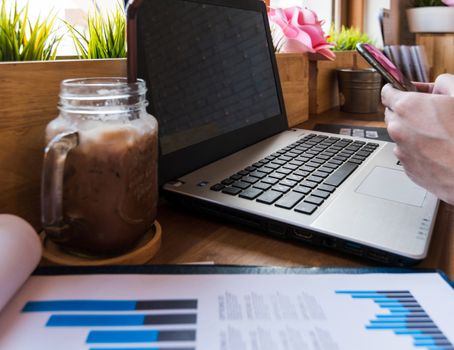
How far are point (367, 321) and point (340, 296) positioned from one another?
35 millimetres

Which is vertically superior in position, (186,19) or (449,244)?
(186,19)

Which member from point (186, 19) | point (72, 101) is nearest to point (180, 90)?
point (186, 19)

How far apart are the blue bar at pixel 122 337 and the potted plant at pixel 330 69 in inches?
39.9

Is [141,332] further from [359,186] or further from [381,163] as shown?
[381,163]

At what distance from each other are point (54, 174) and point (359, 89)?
1.13 metres

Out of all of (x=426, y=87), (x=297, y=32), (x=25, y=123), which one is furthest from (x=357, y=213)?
(x=297, y=32)

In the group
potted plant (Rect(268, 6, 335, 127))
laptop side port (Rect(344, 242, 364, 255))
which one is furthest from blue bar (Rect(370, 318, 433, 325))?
potted plant (Rect(268, 6, 335, 127))

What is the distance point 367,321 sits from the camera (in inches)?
12.7

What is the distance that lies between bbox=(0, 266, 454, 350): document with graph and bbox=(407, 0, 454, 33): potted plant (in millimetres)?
2059

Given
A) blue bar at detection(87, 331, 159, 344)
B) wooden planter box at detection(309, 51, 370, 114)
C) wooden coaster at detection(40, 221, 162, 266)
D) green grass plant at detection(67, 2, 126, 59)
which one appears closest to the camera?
blue bar at detection(87, 331, 159, 344)

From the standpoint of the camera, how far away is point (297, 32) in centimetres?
115

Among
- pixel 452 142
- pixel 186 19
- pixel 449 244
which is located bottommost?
pixel 449 244

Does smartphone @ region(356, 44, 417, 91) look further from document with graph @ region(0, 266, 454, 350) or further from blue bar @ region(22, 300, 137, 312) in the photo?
blue bar @ region(22, 300, 137, 312)

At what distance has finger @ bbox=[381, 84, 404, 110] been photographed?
576 millimetres
